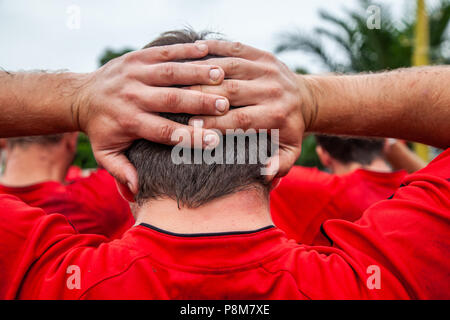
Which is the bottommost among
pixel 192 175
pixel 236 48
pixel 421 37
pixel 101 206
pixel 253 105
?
pixel 101 206

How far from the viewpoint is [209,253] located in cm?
116

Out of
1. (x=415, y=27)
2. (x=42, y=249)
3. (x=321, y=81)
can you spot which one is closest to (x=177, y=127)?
(x=42, y=249)

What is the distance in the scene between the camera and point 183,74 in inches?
52.1

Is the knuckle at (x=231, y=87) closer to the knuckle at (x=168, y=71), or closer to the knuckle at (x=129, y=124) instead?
the knuckle at (x=168, y=71)

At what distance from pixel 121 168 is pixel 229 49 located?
60cm

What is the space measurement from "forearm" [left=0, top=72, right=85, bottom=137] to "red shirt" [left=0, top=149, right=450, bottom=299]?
1.39 ft

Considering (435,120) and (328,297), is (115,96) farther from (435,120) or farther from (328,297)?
(435,120)

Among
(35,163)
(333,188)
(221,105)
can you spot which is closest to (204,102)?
(221,105)

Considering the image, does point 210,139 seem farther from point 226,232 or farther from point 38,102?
point 38,102

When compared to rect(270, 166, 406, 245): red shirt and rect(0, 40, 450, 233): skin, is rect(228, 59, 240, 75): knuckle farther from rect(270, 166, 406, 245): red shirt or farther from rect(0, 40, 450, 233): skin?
rect(270, 166, 406, 245): red shirt

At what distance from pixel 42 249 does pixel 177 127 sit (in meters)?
0.58

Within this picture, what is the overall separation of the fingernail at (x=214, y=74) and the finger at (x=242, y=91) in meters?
0.03

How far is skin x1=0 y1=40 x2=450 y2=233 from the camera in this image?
1.34 meters

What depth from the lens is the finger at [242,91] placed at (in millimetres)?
1330
